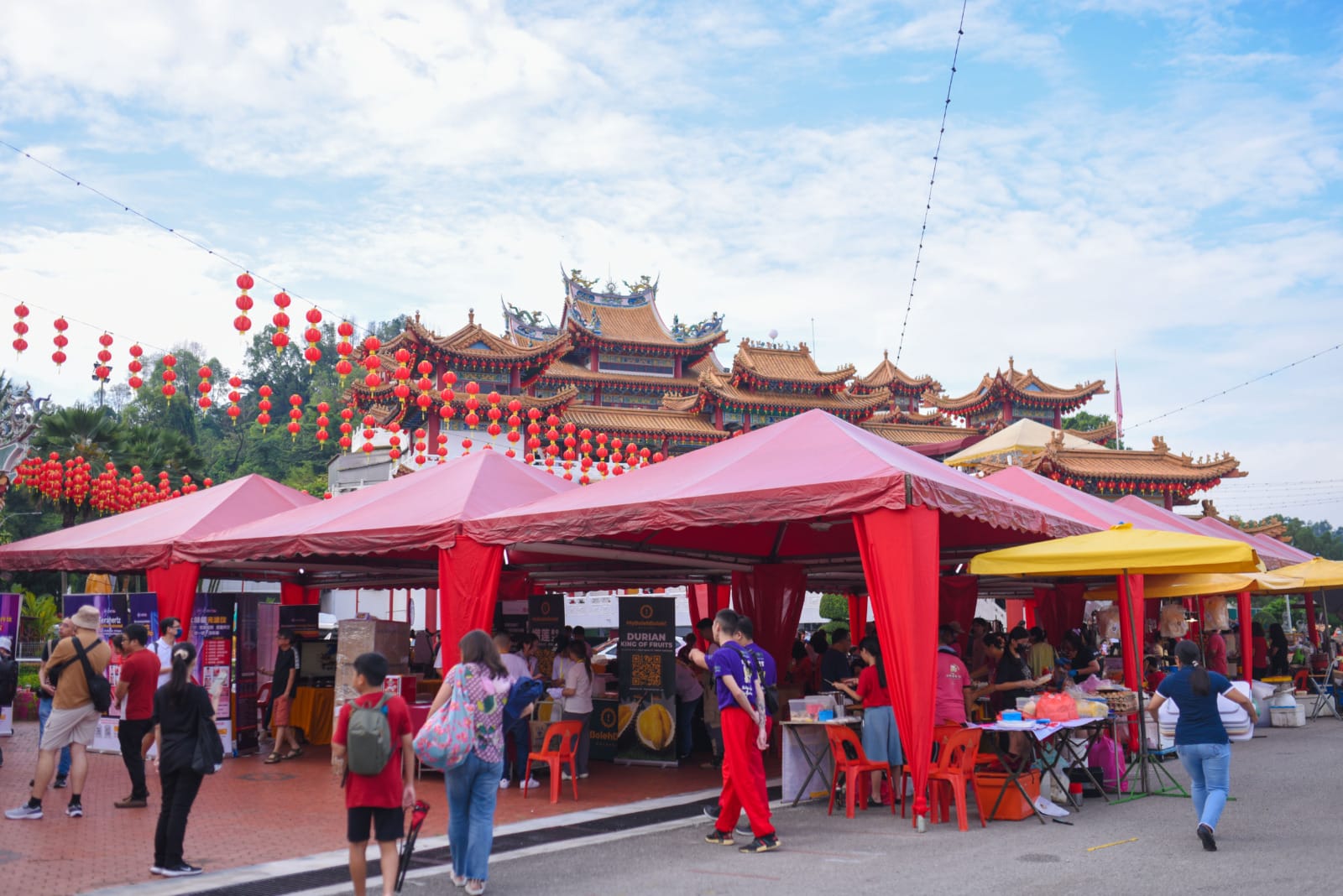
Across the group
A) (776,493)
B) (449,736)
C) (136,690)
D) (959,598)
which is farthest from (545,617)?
(449,736)

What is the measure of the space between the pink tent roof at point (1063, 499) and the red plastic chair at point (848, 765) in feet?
18.1

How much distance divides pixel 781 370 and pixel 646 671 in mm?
31343

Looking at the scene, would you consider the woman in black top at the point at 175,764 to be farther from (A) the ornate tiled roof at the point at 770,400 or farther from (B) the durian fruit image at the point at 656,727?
(A) the ornate tiled roof at the point at 770,400

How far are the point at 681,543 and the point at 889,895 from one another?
279 inches

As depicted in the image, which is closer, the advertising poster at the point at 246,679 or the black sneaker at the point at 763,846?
the black sneaker at the point at 763,846

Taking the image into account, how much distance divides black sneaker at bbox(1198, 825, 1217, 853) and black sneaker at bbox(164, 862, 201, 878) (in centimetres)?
637

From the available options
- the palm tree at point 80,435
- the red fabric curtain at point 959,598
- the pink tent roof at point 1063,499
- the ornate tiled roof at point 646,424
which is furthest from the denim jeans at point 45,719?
the ornate tiled roof at point 646,424

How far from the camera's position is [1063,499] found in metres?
14.4

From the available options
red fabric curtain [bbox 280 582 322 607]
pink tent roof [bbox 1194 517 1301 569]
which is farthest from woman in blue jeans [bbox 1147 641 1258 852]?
red fabric curtain [bbox 280 582 322 607]

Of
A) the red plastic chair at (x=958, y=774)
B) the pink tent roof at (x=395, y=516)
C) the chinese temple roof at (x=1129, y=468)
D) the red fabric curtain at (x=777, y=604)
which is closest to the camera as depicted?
the red plastic chair at (x=958, y=774)

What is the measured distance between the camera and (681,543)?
12.8m

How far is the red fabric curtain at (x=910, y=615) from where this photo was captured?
7.98m

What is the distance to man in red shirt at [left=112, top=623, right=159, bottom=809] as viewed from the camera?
8141 millimetres

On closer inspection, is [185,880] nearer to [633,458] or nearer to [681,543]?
[681,543]
